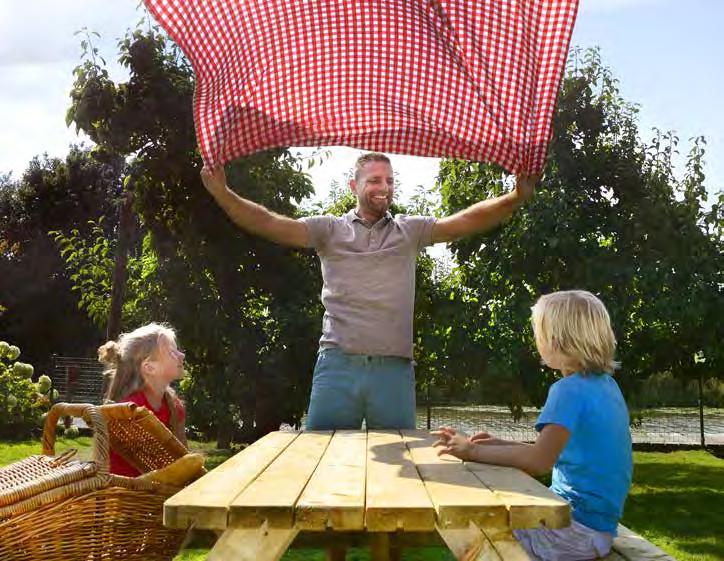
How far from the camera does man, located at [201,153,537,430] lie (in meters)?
4.22

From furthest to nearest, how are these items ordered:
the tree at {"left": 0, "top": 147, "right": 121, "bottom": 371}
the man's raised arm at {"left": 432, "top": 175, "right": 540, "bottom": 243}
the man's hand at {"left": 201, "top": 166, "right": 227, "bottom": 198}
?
the tree at {"left": 0, "top": 147, "right": 121, "bottom": 371}, the man's raised arm at {"left": 432, "top": 175, "right": 540, "bottom": 243}, the man's hand at {"left": 201, "top": 166, "right": 227, "bottom": 198}

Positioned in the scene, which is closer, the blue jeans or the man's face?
the blue jeans

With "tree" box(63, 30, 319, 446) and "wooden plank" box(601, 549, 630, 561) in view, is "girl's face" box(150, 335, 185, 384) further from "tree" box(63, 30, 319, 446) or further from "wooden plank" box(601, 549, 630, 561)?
"tree" box(63, 30, 319, 446)

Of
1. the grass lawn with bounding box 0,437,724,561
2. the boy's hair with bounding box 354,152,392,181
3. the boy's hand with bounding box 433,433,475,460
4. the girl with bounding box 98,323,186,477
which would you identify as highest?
the boy's hair with bounding box 354,152,392,181

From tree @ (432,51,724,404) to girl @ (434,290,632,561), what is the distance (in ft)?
18.7

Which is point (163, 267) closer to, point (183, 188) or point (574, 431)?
point (183, 188)

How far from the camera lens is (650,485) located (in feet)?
34.4

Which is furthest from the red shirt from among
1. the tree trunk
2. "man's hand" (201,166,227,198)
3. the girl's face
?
the tree trunk

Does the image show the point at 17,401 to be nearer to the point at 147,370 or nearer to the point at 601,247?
the point at 601,247

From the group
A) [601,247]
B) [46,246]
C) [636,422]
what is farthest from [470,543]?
[46,246]

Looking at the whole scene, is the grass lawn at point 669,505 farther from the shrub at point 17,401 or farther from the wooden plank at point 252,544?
the wooden plank at point 252,544

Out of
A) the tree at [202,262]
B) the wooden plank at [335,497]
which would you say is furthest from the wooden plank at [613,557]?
the tree at [202,262]

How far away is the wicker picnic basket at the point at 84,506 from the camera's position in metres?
3.10

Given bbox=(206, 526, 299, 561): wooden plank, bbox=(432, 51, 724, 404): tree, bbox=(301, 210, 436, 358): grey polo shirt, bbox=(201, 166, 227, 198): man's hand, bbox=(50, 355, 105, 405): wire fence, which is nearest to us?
bbox=(206, 526, 299, 561): wooden plank
